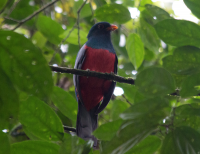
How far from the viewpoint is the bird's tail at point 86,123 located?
246 cm

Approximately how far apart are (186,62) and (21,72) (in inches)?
38.5

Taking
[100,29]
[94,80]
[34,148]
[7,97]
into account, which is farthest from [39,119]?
[100,29]

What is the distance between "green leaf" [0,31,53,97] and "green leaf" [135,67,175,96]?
0.41 m

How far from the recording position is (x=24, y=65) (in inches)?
39.3

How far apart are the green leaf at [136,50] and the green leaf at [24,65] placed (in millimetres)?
1536

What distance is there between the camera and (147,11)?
221 cm

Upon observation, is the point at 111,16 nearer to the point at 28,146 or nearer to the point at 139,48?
the point at 139,48

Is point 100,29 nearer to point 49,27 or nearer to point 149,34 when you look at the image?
point 49,27

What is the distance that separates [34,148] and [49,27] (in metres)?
2.03

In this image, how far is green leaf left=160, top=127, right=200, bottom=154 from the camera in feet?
3.77

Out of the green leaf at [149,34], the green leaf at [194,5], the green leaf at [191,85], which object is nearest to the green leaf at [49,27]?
the green leaf at [149,34]

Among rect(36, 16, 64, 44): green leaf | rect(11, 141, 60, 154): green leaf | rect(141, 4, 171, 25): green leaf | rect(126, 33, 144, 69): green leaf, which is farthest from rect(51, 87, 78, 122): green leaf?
rect(36, 16, 64, 44): green leaf

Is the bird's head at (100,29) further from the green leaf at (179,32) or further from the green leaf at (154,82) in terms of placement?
the green leaf at (154,82)

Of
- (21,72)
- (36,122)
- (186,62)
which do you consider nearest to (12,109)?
(21,72)
